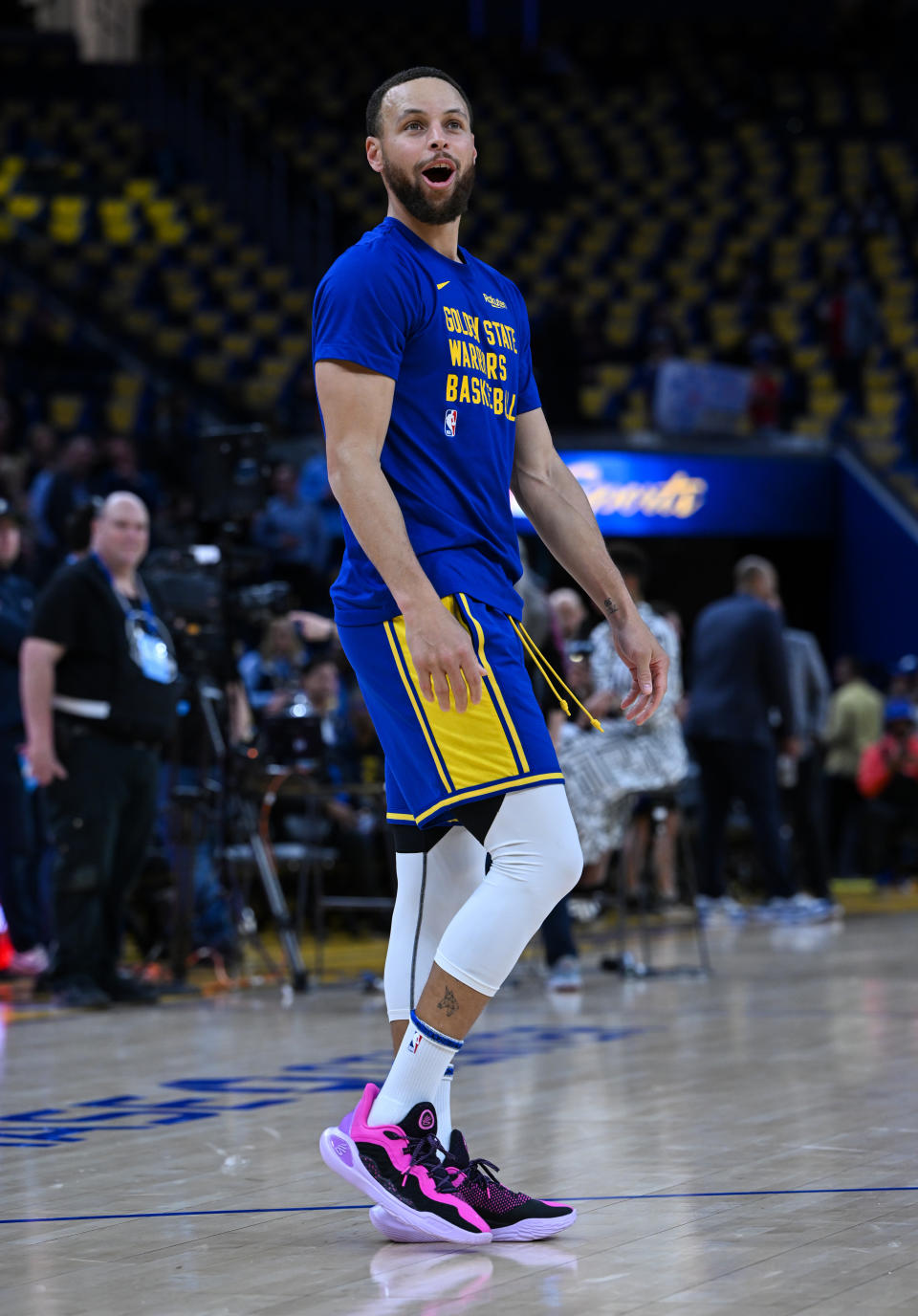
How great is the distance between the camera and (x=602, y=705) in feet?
23.6

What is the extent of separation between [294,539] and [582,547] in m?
8.88

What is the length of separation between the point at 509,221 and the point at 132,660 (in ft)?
47.6

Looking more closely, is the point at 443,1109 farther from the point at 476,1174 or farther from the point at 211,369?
the point at 211,369

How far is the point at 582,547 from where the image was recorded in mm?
3074

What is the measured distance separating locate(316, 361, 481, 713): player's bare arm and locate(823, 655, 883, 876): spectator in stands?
10440 mm

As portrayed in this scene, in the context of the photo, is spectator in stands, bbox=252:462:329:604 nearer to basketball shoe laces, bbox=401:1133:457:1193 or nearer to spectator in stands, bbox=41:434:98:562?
spectator in stands, bbox=41:434:98:562

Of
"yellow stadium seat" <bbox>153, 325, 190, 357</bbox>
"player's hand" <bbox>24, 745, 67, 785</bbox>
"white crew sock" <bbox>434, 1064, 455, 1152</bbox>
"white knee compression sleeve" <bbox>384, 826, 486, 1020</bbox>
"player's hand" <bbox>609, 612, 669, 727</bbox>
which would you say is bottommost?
"white crew sock" <bbox>434, 1064, 455, 1152</bbox>

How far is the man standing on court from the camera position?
8.97 feet

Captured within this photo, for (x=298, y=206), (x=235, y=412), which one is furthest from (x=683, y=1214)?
(x=298, y=206)

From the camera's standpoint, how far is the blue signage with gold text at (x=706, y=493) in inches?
583

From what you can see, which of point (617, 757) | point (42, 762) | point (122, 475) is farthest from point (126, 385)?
point (42, 762)

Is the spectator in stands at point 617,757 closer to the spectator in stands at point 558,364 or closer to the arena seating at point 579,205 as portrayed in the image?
the spectator in stands at point 558,364

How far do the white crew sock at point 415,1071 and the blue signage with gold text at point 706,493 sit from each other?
11.8 metres

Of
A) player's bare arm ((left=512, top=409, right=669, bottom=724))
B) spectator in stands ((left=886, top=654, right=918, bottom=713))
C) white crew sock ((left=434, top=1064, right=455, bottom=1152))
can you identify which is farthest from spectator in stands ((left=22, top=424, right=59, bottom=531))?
white crew sock ((left=434, top=1064, right=455, bottom=1152))
